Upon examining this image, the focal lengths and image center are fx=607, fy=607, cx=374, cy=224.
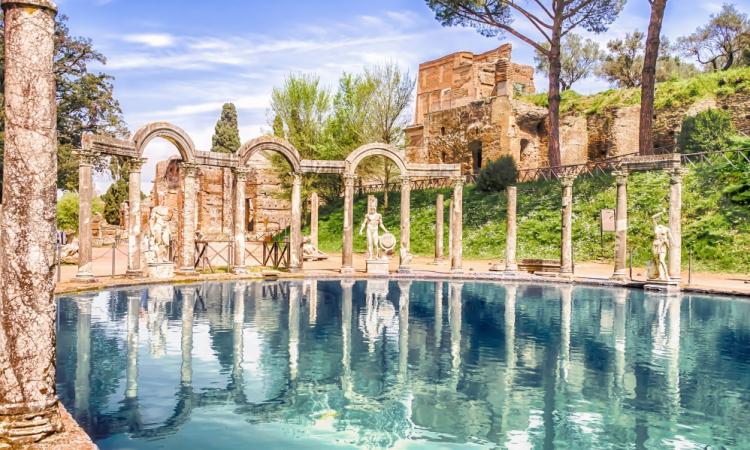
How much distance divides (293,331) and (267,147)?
36.9 feet

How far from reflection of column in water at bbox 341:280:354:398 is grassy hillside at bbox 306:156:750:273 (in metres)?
12.4

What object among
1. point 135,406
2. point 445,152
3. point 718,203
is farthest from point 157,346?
point 445,152

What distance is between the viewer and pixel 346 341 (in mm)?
10227

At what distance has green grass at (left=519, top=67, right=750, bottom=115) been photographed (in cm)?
3241

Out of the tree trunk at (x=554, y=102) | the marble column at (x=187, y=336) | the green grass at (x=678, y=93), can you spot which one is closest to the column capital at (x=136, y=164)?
the marble column at (x=187, y=336)

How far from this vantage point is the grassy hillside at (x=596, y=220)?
75.4 ft

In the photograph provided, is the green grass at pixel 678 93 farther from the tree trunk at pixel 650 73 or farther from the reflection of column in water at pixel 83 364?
the reflection of column in water at pixel 83 364

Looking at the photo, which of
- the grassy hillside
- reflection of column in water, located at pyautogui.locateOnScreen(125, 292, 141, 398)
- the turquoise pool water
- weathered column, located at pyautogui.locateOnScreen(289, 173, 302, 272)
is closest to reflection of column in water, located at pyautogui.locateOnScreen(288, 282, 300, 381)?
the turquoise pool water

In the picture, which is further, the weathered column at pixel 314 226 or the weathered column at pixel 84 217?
the weathered column at pixel 314 226

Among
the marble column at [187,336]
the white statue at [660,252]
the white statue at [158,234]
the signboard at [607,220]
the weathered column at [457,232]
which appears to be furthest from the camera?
the signboard at [607,220]

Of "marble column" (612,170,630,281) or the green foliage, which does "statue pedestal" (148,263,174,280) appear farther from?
the green foliage

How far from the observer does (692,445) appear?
19.3 feet

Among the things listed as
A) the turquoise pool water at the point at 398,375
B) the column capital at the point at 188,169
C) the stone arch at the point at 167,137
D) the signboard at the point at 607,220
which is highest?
the stone arch at the point at 167,137

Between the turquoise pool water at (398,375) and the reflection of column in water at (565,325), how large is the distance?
0.16 ft
